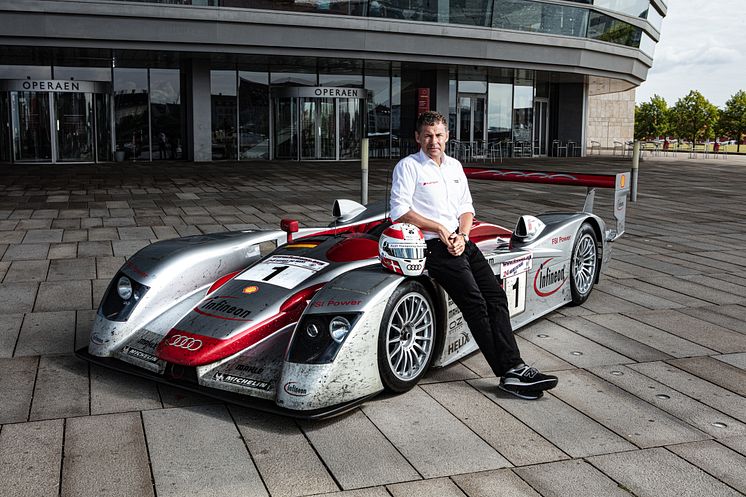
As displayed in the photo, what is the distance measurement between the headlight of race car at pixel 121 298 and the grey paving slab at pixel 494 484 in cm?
238

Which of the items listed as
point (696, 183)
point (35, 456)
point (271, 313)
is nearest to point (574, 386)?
point (271, 313)

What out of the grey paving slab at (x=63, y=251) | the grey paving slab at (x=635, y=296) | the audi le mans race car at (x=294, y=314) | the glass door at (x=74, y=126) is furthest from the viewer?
the glass door at (x=74, y=126)

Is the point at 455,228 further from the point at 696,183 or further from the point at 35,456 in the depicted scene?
the point at 696,183

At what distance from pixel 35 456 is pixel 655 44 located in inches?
1405

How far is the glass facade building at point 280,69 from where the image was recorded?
21469mm

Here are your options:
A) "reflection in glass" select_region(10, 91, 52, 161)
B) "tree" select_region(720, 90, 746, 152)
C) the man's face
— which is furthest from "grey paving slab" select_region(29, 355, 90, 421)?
"tree" select_region(720, 90, 746, 152)

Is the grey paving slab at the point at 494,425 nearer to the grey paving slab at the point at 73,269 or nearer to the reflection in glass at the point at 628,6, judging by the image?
the grey paving slab at the point at 73,269

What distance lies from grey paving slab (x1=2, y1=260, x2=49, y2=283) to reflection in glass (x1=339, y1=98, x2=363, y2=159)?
21.5 metres

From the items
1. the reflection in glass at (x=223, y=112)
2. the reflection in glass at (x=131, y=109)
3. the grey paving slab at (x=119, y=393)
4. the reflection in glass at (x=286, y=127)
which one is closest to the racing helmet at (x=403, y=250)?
the grey paving slab at (x=119, y=393)

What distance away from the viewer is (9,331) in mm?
5562

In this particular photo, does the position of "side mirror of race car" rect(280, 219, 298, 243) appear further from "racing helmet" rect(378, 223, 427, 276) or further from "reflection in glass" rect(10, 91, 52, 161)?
"reflection in glass" rect(10, 91, 52, 161)

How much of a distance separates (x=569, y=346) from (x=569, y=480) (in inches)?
82.9

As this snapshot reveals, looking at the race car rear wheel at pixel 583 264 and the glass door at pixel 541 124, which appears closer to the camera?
the race car rear wheel at pixel 583 264

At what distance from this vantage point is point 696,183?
71.0 ft
